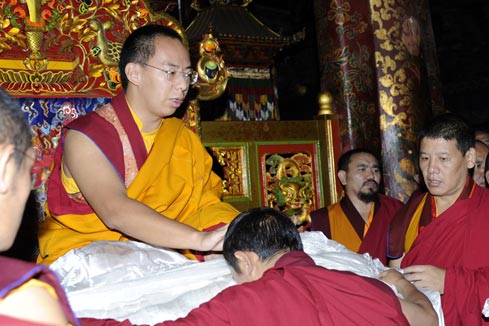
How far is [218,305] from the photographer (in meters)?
1.77

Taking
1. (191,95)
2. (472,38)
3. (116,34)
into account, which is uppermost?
(472,38)

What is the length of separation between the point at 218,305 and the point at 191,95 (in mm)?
1967

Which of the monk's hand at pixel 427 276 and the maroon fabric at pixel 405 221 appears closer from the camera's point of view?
the monk's hand at pixel 427 276

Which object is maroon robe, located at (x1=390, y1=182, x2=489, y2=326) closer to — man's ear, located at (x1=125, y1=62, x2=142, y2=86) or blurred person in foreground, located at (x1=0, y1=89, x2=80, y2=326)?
man's ear, located at (x1=125, y1=62, x2=142, y2=86)

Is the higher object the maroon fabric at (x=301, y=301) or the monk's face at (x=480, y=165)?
the monk's face at (x=480, y=165)

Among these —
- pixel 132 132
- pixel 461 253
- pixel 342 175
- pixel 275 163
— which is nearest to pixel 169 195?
pixel 132 132

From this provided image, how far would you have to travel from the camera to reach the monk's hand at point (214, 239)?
244 cm

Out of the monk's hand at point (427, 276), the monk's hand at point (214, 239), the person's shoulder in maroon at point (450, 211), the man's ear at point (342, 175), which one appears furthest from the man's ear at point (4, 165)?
the man's ear at point (342, 175)

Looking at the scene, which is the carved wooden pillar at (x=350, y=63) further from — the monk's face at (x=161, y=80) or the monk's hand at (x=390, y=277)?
the monk's hand at (x=390, y=277)

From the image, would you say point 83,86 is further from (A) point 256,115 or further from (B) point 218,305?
(A) point 256,115

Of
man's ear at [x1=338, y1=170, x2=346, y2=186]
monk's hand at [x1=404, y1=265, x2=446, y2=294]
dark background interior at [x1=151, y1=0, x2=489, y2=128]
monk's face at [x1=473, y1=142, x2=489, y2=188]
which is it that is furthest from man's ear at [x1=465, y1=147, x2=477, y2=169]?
dark background interior at [x1=151, y1=0, x2=489, y2=128]

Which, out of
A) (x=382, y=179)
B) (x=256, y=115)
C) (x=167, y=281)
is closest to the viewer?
(x=167, y=281)

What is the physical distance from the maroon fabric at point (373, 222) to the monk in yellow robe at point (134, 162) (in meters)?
1.78

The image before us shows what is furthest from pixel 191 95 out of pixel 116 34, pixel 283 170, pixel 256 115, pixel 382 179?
pixel 256 115
